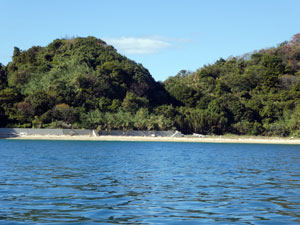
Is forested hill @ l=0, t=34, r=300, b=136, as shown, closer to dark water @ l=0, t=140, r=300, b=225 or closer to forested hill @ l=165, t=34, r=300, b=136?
forested hill @ l=165, t=34, r=300, b=136

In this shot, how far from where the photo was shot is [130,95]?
92562mm

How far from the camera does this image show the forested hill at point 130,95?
79.4 m

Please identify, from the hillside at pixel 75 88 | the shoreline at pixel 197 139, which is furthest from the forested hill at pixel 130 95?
the shoreline at pixel 197 139

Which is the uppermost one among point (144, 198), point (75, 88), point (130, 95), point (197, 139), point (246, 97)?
point (246, 97)

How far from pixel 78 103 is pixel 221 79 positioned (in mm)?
52507

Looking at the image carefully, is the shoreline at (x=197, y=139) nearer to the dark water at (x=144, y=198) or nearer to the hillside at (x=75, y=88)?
the hillside at (x=75, y=88)

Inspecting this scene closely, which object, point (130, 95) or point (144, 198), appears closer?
point (144, 198)

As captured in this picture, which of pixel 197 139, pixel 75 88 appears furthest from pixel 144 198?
pixel 75 88

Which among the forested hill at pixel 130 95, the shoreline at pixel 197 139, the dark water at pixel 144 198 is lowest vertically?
the dark water at pixel 144 198

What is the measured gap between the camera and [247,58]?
14612 cm

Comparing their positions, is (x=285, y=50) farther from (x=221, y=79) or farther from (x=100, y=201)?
(x=100, y=201)

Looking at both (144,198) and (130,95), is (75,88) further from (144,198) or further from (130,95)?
(144,198)

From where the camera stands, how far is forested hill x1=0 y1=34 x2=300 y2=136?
260 ft

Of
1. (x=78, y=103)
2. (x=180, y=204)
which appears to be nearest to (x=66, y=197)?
(x=180, y=204)
